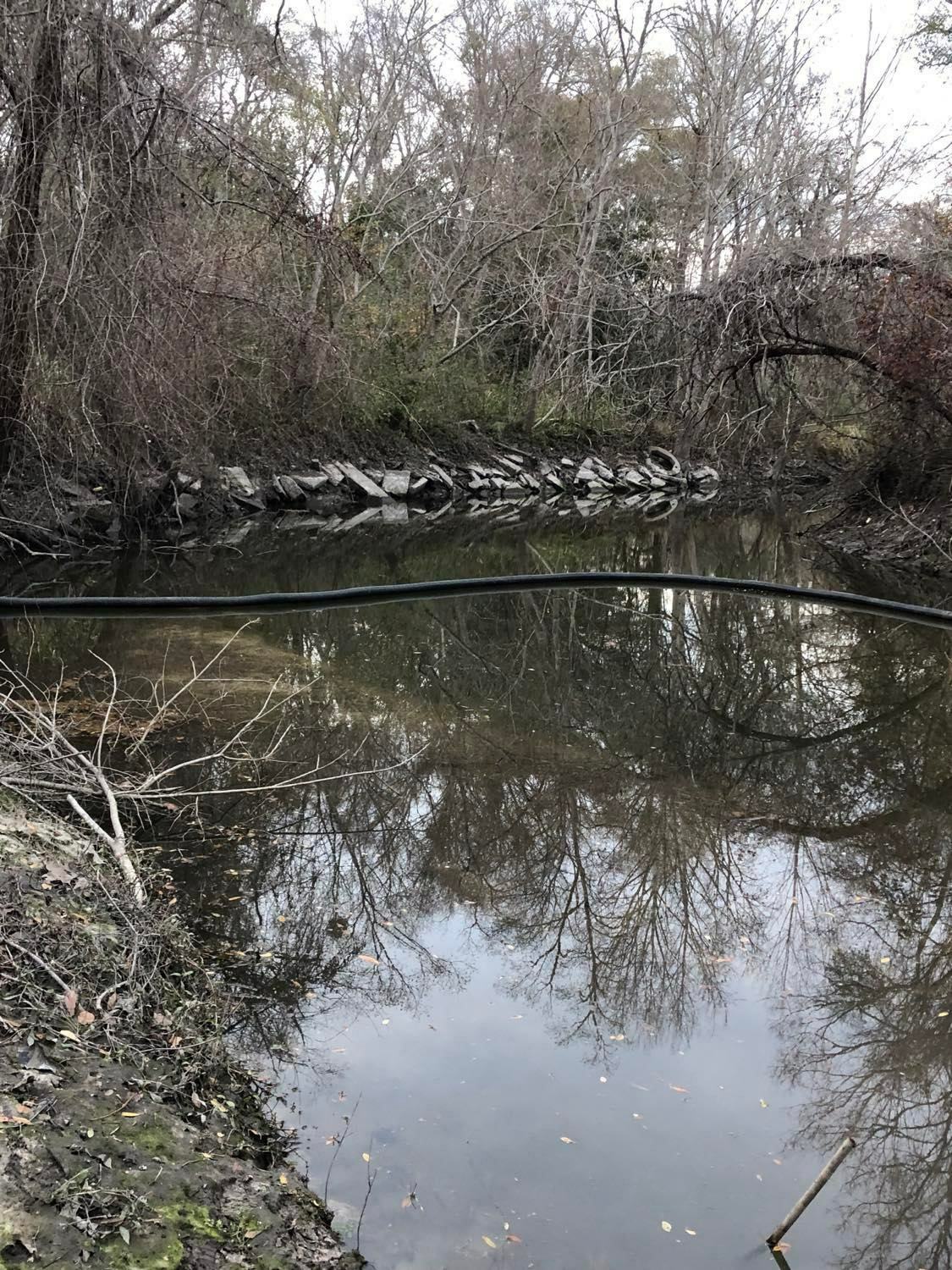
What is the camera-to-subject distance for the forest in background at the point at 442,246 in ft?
25.5

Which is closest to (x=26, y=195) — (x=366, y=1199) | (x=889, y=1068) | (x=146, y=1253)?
(x=366, y=1199)

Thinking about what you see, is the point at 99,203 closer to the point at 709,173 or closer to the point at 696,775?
the point at 696,775

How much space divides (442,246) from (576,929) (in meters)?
18.4

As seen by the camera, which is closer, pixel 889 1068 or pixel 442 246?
pixel 889 1068

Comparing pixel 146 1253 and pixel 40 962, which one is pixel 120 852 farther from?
pixel 146 1253

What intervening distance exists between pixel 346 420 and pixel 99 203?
11.4 meters

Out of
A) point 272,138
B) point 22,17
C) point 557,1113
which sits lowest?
point 557,1113

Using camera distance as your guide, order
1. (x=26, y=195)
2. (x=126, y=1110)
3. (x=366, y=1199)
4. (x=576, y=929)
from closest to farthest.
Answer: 1. (x=126, y=1110)
2. (x=366, y=1199)
3. (x=576, y=929)
4. (x=26, y=195)

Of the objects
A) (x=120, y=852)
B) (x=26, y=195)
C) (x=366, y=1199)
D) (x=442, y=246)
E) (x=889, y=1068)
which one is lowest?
(x=366, y=1199)

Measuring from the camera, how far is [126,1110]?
94.7 inches

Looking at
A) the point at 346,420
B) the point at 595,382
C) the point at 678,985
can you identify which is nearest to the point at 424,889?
the point at 678,985

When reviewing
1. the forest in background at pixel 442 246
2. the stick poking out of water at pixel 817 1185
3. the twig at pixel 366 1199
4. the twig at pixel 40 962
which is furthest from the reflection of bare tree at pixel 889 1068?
the forest in background at pixel 442 246

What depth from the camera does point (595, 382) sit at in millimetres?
20969

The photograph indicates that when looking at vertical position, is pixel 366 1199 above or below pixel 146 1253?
below
